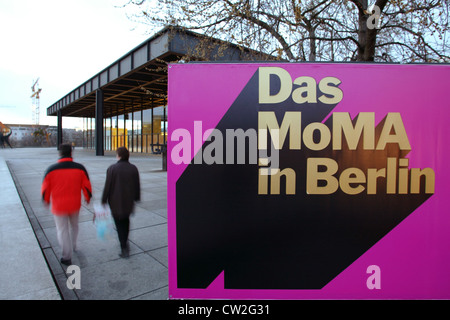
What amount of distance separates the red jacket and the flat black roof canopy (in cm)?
410

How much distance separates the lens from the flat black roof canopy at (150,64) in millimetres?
8141

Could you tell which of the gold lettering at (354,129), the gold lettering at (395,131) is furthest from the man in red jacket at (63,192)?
the gold lettering at (395,131)

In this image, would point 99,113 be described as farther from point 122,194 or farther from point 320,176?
point 320,176

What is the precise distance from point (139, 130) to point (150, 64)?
17.0 meters

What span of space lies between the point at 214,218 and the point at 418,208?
1760mm

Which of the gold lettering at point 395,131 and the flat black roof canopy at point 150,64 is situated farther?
the flat black roof canopy at point 150,64

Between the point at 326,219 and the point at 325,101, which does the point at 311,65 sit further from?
the point at 326,219

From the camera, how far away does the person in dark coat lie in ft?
12.6

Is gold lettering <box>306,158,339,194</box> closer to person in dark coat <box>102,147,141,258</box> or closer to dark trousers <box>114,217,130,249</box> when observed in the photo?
person in dark coat <box>102,147,141,258</box>

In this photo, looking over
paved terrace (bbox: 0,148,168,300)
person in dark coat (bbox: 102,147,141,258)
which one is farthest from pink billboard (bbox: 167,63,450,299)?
person in dark coat (bbox: 102,147,141,258)

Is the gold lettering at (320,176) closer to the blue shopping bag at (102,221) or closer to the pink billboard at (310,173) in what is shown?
the pink billboard at (310,173)

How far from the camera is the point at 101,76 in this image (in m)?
22.0

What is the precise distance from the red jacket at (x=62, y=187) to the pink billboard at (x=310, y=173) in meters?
2.19

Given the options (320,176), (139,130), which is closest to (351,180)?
(320,176)
